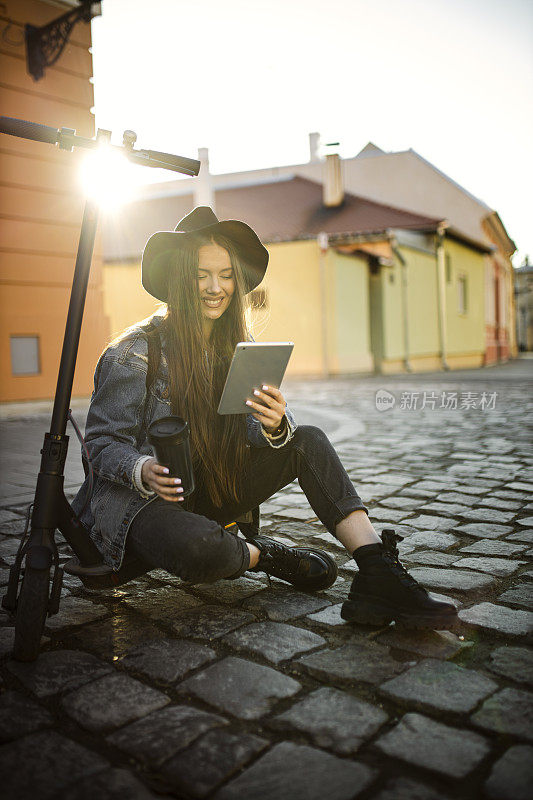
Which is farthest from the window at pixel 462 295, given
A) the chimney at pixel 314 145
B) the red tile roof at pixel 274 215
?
the chimney at pixel 314 145

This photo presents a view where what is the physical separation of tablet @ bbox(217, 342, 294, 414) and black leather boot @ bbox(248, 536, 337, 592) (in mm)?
624

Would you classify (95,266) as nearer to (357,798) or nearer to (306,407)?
(306,407)

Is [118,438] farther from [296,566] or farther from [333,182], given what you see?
[333,182]

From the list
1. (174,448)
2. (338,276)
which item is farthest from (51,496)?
(338,276)

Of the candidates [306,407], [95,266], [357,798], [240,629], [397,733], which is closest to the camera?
[357,798]

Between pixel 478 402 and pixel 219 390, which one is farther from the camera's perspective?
pixel 478 402

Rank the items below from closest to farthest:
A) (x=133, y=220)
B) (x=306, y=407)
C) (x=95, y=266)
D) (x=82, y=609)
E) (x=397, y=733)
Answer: (x=397, y=733) → (x=82, y=609) → (x=306, y=407) → (x=95, y=266) → (x=133, y=220)

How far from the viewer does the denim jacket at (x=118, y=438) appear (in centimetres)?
238

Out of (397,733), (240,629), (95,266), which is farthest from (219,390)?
(95,266)

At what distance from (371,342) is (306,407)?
11162 millimetres

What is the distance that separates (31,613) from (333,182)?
829 inches

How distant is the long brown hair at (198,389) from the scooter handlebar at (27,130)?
0.67m

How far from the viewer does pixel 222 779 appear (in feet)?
5.21

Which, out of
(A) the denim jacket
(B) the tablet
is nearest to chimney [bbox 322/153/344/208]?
(A) the denim jacket
